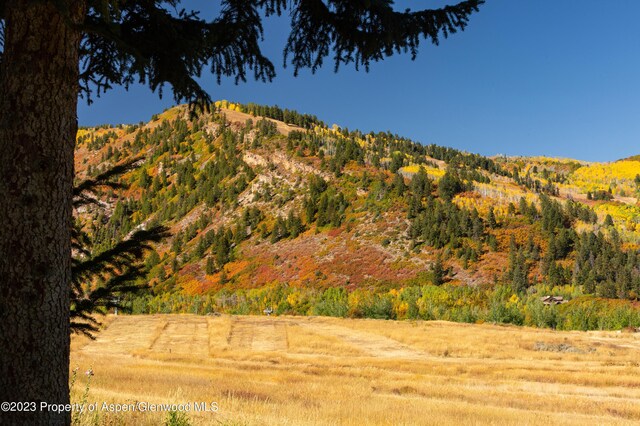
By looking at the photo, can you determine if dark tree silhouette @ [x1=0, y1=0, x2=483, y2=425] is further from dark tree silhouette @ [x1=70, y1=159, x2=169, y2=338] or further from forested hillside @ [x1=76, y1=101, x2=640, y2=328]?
forested hillside @ [x1=76, y1=101, x2=640, y2=328]

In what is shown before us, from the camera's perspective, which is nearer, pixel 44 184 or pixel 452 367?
pixel 44 184

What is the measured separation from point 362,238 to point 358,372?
57.7 metres

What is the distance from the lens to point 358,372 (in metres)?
24.0

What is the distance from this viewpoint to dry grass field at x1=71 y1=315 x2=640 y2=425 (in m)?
11.3

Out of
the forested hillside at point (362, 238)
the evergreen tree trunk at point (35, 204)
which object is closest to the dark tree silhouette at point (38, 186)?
the evergreen tree trunk at point (35, 204)

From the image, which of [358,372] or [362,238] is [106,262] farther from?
[362,238]

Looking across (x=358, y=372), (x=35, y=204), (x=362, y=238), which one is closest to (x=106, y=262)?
(x=35, y=204)

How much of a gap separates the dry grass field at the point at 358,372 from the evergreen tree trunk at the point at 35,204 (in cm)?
234

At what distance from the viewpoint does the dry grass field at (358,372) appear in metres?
11.3

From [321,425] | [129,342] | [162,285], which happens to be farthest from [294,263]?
[321,425]

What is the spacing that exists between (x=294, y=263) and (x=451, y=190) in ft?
113

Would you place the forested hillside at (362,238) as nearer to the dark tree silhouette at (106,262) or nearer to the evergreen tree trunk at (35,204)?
the dark tree silhouette at (106,262)

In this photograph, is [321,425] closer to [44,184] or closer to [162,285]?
[44,184]

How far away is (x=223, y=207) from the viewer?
115 m
